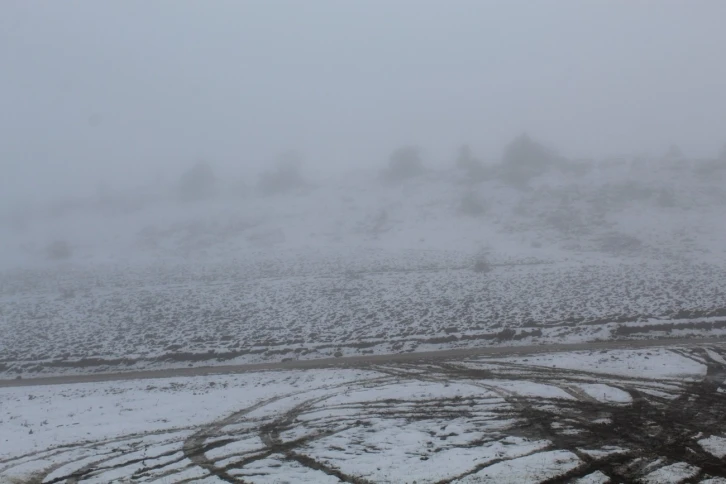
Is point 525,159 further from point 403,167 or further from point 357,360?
point 357,360

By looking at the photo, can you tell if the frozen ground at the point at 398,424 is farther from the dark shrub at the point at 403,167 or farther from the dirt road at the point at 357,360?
the dark shrub at the point at 403,167

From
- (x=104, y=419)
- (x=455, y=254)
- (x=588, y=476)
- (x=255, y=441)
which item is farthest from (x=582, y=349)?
(x=455, y=254)

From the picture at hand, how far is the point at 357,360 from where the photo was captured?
2183 centimetres

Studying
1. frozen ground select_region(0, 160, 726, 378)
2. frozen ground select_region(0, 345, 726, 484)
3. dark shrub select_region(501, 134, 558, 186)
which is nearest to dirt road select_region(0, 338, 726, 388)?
frozen ground select_region(0, 160, 726, 378)

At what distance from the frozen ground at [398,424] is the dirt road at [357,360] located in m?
1.25

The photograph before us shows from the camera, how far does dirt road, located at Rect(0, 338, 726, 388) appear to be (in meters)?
21.3

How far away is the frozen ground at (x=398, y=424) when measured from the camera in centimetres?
955

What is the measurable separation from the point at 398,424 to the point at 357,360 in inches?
365

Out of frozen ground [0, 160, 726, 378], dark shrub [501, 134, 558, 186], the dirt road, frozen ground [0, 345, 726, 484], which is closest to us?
frozen ground [0, 345, 726, 484]

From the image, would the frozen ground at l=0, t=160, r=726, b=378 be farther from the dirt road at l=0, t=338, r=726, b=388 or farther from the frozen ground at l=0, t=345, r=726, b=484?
the frozen ground at l=0, t=345, r=726, b=484

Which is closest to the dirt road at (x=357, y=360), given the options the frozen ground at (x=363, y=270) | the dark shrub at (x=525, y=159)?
the frozen ground at (x=363, y=270)

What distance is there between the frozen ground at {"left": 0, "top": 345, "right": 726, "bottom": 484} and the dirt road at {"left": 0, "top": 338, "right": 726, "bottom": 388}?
1252 mm


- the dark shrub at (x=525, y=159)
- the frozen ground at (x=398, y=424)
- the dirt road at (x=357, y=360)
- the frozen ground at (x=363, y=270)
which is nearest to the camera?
the frozen ground at (x=398, y=424)

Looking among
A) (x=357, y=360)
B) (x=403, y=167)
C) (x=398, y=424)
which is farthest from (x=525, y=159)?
(x=398, y=424)
